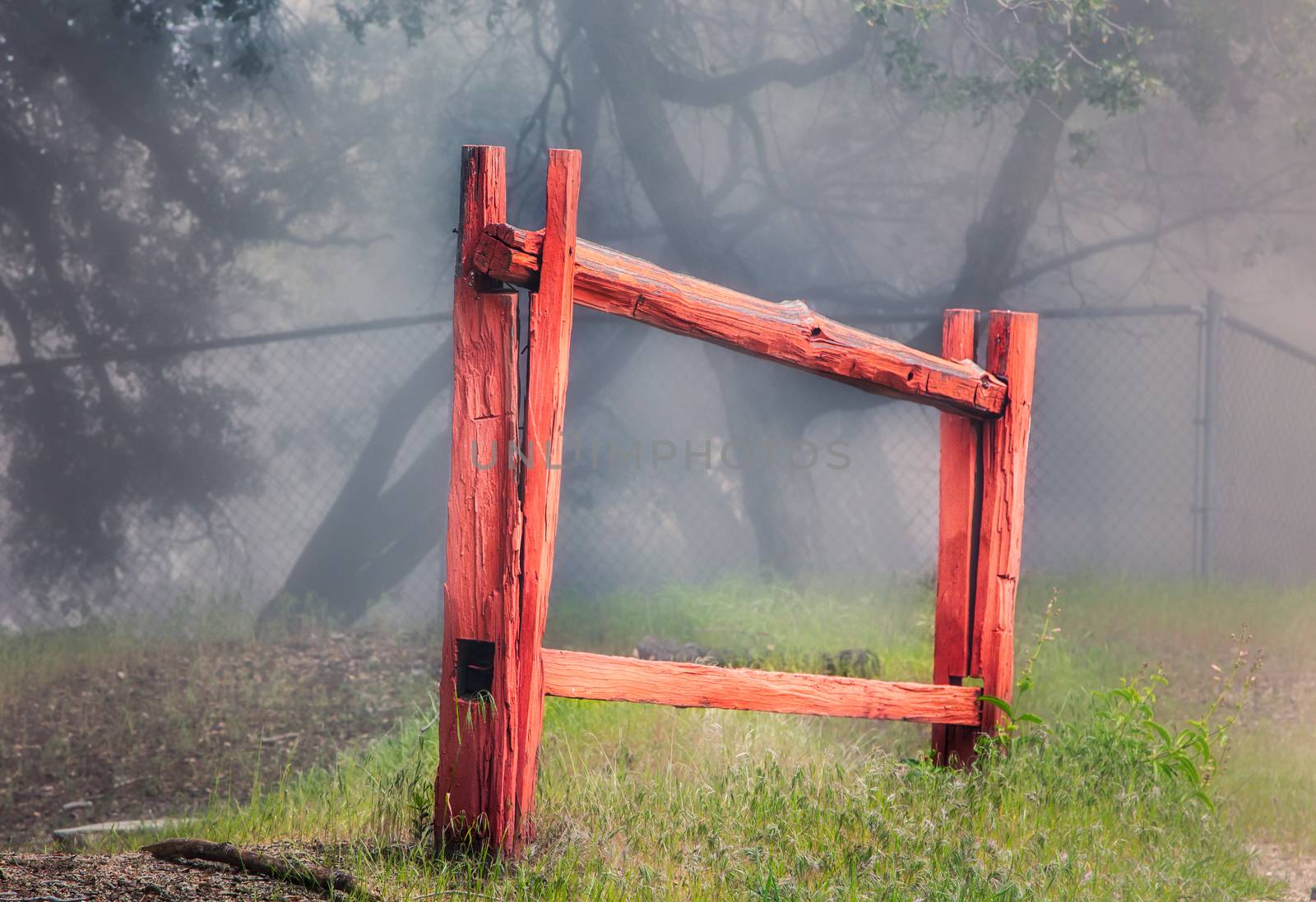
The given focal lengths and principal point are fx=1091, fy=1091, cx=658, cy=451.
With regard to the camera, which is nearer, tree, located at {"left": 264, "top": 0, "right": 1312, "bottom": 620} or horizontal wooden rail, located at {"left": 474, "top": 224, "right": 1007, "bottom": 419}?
horizontal wooden rail, located at {"left": 474, "top": 224, "right": 1007, "bottom": 419}

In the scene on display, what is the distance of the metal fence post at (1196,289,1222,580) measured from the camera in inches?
295

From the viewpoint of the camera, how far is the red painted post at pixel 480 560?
2502 millimetres

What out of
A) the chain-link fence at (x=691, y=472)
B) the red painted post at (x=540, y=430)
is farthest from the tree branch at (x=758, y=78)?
the red painted post at (x=540, y=430)

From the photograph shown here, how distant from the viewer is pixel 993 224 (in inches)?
345

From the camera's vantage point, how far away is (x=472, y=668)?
2541 mm

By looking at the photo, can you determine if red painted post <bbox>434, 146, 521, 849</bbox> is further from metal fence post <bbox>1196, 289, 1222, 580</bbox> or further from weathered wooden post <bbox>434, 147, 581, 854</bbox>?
metal fence post <bbox>1196, 289, 1222, 580</bbox>

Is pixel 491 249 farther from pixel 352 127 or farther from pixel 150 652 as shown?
pixel 352 127

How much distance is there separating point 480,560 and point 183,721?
4.36m

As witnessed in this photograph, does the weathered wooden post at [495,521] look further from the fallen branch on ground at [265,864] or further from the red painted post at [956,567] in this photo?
the red painted post at [956,567]

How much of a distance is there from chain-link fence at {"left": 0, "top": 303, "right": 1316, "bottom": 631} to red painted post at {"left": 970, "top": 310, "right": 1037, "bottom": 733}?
15.6 feet

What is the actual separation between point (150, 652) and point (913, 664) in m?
5.02

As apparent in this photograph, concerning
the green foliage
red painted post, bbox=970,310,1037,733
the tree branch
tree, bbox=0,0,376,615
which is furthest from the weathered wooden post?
the tree branch

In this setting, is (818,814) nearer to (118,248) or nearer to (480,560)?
(480,560)

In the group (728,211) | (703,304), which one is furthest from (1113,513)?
(703,304)
